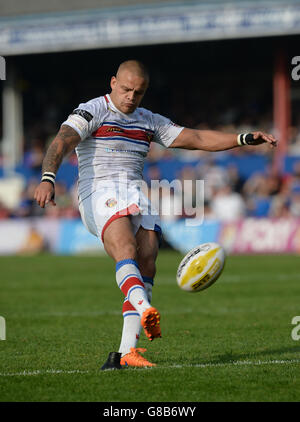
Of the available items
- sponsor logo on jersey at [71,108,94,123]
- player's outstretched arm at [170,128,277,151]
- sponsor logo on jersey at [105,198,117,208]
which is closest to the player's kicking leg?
sponsor logo on jersey at [105,198,117,208]

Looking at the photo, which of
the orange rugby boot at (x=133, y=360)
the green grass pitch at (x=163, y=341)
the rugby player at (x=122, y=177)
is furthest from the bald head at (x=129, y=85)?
the green grass pitch at (x=163, y=341)

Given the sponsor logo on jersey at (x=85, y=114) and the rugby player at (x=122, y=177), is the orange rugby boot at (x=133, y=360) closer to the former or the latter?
the rugby player at (x=122, y=177)

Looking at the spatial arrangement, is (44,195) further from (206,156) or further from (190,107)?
(190,107)

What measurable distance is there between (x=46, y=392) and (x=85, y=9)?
72.5ft

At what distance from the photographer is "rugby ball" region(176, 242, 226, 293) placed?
6691mm

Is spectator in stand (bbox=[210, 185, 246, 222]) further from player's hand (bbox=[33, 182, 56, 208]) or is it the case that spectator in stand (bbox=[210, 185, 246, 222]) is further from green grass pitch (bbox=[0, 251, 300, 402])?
player's hand (bbox=[33, 182, 56, 208])

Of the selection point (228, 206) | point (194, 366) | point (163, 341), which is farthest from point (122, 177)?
point (228, 206)

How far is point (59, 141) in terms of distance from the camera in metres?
6.28

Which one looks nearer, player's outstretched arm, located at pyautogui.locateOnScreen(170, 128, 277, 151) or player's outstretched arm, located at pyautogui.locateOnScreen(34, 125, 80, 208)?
player's outstretched arm, located at pyautogui.locateOnScreen(34, 125, 80, 208)

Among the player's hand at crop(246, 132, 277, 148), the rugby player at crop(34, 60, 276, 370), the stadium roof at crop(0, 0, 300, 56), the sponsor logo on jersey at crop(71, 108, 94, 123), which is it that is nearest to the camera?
the rugby player at crop(34, 60, 276, 370)

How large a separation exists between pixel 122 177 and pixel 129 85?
773mm

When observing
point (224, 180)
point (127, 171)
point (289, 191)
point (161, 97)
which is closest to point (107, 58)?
point (161, 97)

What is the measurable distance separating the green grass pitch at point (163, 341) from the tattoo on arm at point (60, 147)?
1.57 metres

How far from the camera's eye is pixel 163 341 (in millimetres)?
7828
